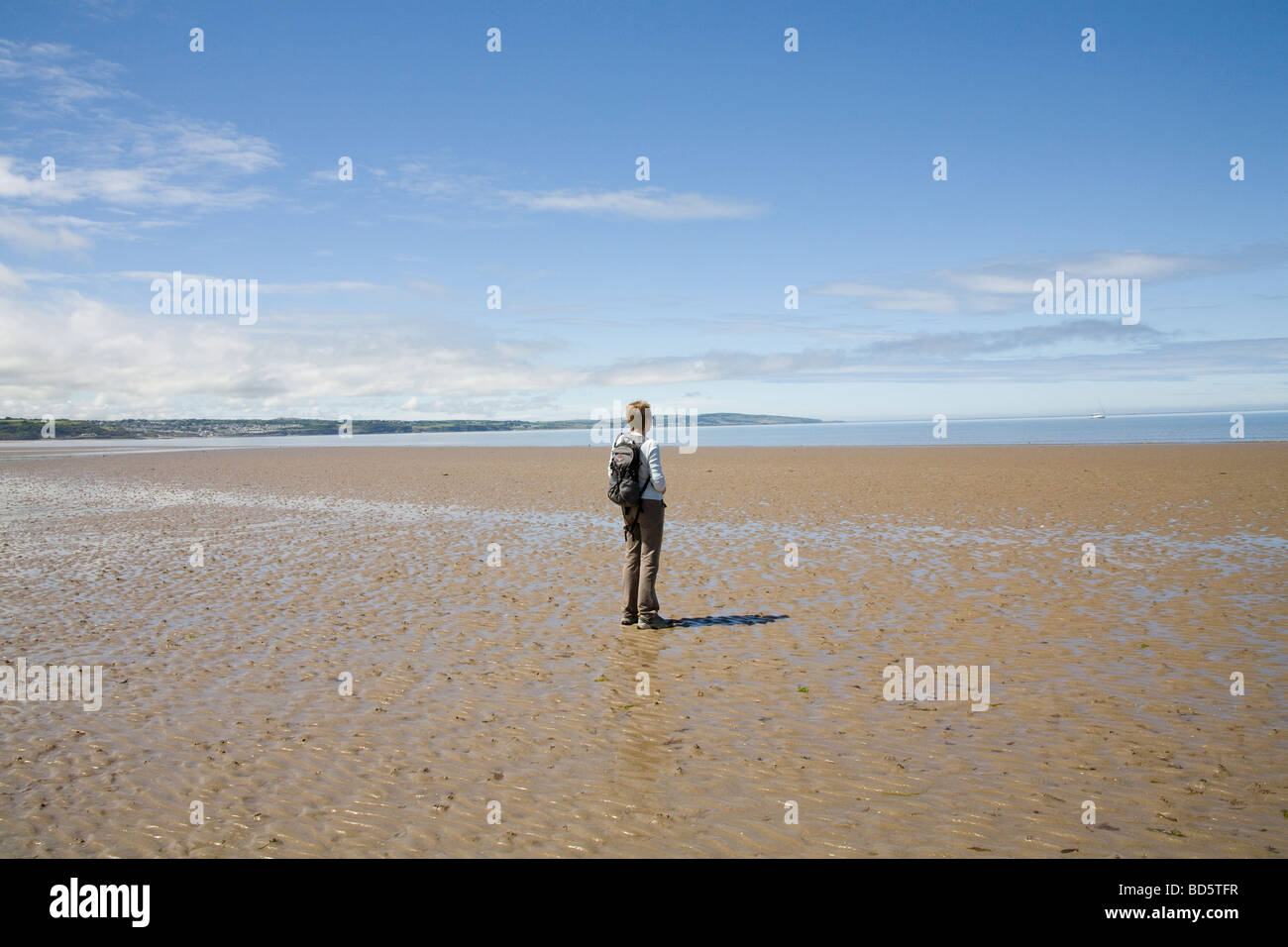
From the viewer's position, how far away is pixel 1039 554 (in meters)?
16.5

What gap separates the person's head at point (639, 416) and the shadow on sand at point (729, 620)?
2.80 m

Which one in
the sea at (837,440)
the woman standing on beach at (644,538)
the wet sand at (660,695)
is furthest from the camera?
the sea at (837,440)

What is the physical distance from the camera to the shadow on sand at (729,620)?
11.6 meters

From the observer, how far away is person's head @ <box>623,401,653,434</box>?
1148cm

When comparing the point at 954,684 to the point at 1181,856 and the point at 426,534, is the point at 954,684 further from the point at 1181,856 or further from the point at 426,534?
the point at 426,534


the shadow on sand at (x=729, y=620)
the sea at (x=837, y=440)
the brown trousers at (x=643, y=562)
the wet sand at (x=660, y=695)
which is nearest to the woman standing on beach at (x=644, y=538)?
the brown trousers at (x=643, y=562)

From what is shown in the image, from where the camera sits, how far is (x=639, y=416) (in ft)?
37.7

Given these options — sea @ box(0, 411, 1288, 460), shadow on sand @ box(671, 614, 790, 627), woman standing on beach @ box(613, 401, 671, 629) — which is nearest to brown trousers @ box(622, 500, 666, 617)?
woman standing on beach @ box(613, 401, 671, 629)

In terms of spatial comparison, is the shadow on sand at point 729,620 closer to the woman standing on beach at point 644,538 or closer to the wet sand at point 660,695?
the wet sand at point 660,695

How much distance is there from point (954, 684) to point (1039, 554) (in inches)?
359

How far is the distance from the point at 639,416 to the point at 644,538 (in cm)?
172

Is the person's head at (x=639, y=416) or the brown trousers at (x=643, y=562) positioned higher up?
the person's head at (x=639, y=416)

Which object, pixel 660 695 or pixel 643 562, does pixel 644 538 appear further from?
pixel 660 695
